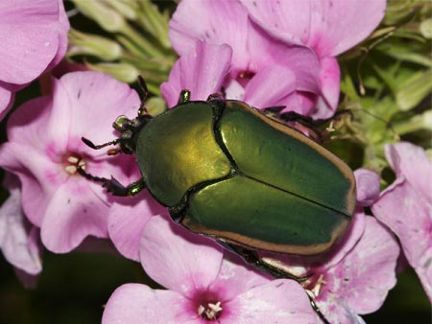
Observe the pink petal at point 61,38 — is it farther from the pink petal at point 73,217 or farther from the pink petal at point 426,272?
the pink petal at point 426,272

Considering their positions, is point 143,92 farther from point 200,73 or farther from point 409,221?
point 409,221

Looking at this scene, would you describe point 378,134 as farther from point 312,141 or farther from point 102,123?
point 102,123

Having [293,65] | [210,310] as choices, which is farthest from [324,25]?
[210,310]

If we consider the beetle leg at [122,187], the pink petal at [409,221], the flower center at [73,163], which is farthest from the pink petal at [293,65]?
the flower center at [73,163]

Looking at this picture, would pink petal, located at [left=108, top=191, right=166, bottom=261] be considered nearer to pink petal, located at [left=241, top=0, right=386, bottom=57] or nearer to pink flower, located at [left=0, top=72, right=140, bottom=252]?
pink flower, located at [left=0, top=72, right=140, bottom=252]

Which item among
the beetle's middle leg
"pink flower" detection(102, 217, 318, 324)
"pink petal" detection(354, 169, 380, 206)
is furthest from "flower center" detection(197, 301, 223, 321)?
"pink petal" detection(354, 169, 380, 206)

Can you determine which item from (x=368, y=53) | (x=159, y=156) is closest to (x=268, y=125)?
(x=159, y=156)
